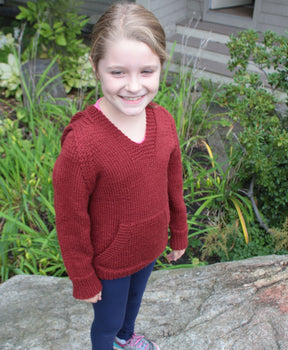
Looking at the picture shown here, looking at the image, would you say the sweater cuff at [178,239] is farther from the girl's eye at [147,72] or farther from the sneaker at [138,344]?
the girl's eye at [147,72]

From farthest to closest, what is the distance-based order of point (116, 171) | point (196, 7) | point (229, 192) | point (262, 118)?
point (196, 7) < point (229, 192) < point (262, 118) < point (116, 171)

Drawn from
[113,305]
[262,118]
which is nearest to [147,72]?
[113,305]

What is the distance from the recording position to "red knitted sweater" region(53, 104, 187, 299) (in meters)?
1.10

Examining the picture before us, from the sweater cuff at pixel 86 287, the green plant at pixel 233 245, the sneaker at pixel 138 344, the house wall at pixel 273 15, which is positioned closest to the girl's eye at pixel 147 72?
the sweater cuff at pixel 86 287

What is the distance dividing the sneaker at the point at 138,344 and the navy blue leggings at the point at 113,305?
0.22 m

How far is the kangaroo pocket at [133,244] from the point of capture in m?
1.21

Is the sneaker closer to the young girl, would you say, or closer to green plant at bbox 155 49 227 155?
the young girl

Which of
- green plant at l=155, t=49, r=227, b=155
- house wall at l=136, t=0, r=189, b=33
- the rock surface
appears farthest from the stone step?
the rock surface

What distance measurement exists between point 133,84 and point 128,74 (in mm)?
33

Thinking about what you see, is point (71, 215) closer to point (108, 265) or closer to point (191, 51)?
point (108, 265)

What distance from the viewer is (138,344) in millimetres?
1617

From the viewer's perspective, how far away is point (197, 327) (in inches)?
66.1

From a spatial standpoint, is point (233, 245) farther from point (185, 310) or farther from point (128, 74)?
point (128, 74)

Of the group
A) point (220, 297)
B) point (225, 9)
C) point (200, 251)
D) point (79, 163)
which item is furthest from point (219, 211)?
point (225, 9)
